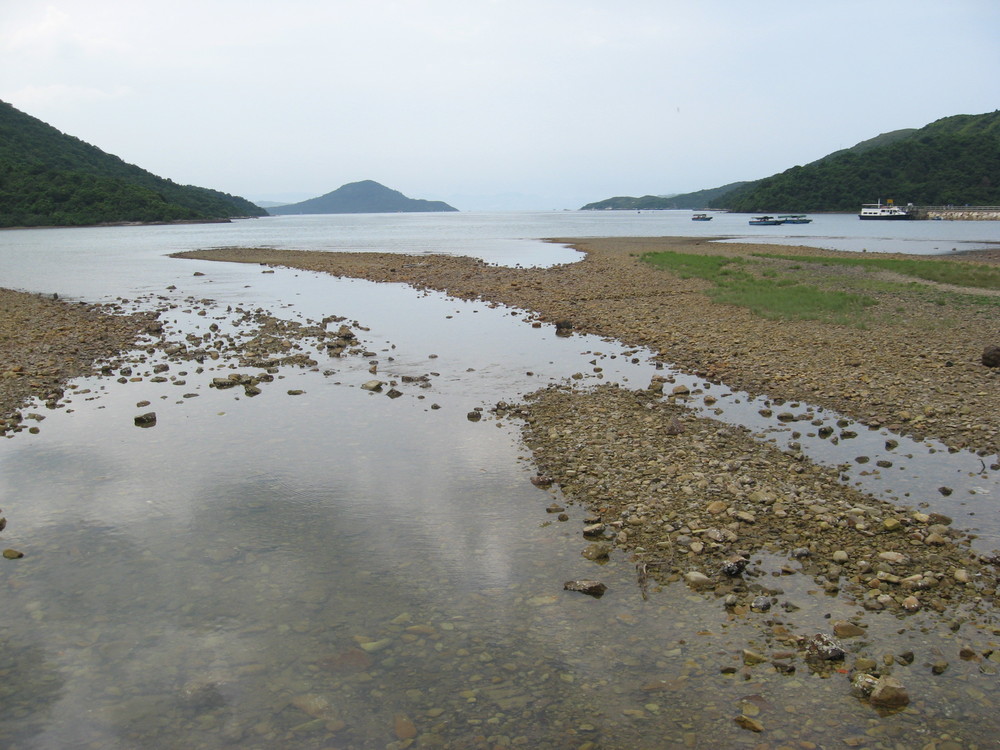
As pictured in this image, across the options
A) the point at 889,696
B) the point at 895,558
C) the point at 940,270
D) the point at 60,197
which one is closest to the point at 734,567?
the point at 895,558

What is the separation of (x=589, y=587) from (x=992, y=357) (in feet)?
48.2

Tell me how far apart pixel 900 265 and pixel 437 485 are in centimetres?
4036

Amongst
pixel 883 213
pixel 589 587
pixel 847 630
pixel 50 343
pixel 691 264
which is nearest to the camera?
pixel 847 630

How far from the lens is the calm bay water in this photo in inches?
247

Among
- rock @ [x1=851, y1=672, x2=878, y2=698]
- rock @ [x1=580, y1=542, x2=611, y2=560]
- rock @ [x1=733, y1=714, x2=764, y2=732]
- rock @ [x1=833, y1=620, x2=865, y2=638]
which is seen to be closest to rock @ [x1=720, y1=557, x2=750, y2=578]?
rock @ [x1=833, y1=620, x2=865, y2=638]

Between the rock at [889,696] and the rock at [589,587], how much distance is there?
2991 millimetres

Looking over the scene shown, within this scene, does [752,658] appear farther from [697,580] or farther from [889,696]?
[697,580]

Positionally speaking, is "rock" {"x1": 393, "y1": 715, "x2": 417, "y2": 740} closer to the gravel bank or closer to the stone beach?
the stone beach

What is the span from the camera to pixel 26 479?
40.1 ft

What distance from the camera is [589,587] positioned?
8.40 m

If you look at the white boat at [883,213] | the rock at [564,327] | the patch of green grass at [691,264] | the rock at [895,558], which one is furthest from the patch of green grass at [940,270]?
the white boat at [883,213]

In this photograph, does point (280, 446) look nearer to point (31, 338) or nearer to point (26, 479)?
point (26, 479)

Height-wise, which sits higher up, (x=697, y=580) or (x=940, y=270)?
(x=940, y=270)

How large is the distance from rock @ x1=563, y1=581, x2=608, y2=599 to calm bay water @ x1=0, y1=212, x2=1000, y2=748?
0.14 metres
